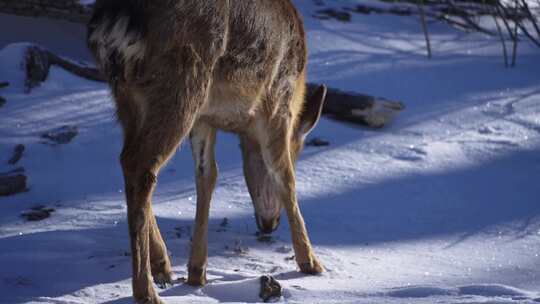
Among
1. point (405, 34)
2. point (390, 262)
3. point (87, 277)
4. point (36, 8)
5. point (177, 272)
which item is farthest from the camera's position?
point (405, 34)

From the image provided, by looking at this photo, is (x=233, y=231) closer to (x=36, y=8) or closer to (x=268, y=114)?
(x=268, y=114)

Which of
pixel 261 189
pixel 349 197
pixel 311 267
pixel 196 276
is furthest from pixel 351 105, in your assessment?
pixel 196 276

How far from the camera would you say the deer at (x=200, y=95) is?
5.61 metres

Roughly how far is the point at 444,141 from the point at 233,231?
317 centimetres

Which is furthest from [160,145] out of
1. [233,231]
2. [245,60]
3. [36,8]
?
[36,8]

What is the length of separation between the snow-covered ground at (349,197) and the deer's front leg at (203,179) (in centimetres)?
23

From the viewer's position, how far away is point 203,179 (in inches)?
263

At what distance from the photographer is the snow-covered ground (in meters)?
6.23

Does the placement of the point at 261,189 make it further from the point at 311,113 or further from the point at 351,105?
the point at 351,105

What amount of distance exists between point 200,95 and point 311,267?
172 cm

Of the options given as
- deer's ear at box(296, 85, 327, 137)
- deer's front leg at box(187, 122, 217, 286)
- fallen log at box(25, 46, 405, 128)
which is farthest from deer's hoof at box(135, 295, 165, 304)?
fallen log at box(25, 46, 405, 128)

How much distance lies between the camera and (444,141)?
9984 millimetres

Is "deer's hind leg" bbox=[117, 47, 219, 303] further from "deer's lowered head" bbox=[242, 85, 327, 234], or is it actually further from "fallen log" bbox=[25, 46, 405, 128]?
"fallen log" bbox=[25, 46, 405, 128]

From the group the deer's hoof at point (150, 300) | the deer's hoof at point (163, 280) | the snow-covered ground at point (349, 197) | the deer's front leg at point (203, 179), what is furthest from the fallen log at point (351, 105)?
the deer's hoof at point (150, 300)
